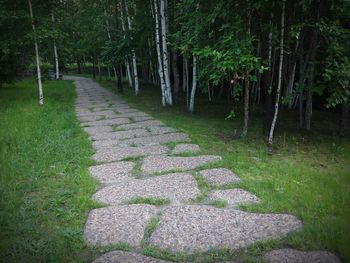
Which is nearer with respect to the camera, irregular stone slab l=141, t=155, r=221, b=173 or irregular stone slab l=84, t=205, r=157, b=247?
irregular stone slab l=84, t=205, r=157, b=247

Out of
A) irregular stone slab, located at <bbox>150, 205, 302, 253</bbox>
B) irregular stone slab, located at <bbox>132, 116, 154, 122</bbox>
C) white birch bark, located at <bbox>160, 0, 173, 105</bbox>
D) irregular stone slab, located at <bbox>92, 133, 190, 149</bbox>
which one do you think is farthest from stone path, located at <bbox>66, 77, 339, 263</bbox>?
white birch bark, located at <bbox>160, 0, 173, 105</bbox>

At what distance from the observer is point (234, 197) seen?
12.1 feet

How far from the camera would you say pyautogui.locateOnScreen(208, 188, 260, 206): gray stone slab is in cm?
359

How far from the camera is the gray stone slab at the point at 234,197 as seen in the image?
3.59 metres

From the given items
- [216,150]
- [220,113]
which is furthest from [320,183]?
[220,113]

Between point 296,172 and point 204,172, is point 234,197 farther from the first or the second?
point 296,172

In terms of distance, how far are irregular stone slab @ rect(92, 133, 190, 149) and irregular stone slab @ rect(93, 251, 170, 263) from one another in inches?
136

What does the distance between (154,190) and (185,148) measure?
1.91m

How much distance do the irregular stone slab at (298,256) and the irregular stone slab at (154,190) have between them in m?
1.24

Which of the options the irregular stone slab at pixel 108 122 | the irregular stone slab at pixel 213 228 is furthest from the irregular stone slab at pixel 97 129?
the irregular stone slab at pixel 213 228

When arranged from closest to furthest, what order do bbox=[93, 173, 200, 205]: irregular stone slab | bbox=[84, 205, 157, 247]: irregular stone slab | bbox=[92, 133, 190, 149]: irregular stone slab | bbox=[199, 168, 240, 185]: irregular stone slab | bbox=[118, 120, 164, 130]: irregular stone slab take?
bbox=[84, 205, 157, 247]: irregular stone slab → bbox=[93, 173, 200, 205]: irregular stone slab → bbox=[199, 168, 240, 185]: irregular stone slab → bbox=[92, 133, 190, 149]: irregular stone slab → bbox=[118, 120, 164, 130]: irregular stone slab

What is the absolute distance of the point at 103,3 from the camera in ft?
51.5

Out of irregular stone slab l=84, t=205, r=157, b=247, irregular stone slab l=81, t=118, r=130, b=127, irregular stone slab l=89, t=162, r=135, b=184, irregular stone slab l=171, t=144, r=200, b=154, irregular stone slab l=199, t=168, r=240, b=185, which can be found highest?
irregular stone slab l=81, t=118, r=130, b=127

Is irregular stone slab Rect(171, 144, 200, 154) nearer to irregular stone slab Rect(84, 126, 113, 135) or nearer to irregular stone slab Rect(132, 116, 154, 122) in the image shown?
irregular stone slab Rect(84, 126, 113, 135)
